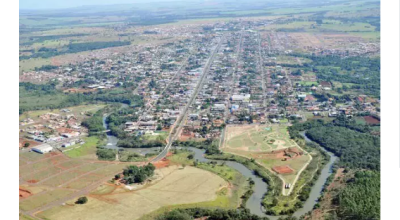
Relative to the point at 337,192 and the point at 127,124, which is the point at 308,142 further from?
the point at 127,124

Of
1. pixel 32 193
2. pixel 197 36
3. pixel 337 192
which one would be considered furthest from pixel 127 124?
pixel 197 36

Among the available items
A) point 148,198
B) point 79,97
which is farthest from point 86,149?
point 79,97

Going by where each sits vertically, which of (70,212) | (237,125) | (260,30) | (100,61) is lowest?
(70,212)

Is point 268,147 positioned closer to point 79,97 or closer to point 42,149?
point 42,149

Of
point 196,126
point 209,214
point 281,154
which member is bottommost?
point 209,214

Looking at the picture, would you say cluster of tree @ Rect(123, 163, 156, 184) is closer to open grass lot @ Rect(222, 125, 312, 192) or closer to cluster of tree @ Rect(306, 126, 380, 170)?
open grass lot @ Rect(222, 125, 312, 192)

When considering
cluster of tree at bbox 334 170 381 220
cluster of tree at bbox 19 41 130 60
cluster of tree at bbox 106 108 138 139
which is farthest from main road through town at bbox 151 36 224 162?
cluster of tree at bbox 19 41 130 60
